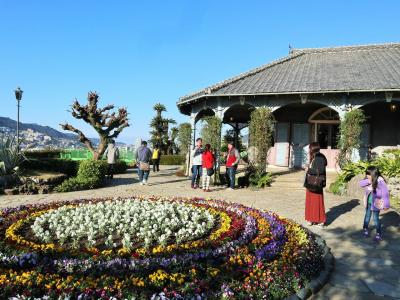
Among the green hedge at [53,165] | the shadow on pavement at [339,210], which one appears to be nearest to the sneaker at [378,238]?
the shadow on pavement at [339,210]

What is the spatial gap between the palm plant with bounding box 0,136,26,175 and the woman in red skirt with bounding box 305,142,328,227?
9.47m

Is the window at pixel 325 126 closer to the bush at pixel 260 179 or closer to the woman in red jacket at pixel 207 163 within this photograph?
the bush at pixel 260 179

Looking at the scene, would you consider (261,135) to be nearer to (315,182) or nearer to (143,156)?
(143,156)

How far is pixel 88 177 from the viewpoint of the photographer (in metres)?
13.4

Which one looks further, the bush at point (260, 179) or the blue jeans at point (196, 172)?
the bush at point (260, 179)

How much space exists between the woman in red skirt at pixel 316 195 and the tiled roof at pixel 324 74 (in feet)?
24.4

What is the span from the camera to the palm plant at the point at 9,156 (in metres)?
12.1

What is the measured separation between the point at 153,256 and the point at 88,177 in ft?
30.9

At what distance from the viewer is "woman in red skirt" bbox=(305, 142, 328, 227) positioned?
297 inches

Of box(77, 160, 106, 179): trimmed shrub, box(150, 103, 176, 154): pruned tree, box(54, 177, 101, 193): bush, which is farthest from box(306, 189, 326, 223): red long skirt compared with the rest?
box(150, 103, 176, 154): pruned tree

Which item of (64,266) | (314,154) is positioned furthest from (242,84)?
(64,266)

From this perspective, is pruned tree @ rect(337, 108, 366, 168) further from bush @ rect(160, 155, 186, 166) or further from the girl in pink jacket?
bush @ rect(160, 155, 186, 166)

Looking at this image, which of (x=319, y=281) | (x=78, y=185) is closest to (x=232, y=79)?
(x=78, y=185)

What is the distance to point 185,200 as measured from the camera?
351 inches
